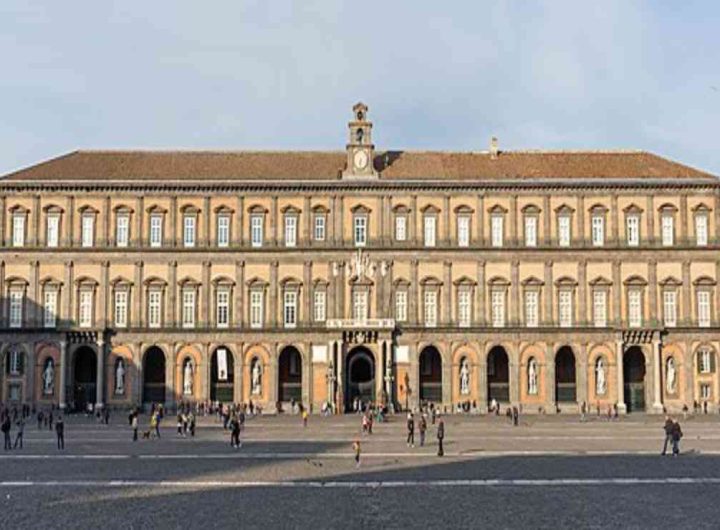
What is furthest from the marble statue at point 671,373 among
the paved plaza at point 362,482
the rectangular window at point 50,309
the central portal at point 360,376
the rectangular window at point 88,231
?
the rectangular window at point 50,309

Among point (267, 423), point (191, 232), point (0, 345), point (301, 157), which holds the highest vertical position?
point (301, 157)

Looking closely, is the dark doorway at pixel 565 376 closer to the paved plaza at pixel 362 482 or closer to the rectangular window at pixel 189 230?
the paved plaza at pixel 362 482

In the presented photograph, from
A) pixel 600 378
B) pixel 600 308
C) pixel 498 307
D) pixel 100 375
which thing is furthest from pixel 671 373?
pixel 100 375

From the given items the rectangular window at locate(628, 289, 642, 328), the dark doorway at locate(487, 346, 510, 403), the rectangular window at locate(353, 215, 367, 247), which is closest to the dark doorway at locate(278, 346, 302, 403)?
the rectangular window at locate(353, 215, 367, 247)

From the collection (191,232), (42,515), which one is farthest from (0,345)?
(42,515)

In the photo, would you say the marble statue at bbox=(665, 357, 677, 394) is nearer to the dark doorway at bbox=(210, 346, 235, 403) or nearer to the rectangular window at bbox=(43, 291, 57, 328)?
the dark doorway at bbox=(210, 346, 235, 403)

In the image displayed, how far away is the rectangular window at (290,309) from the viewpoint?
63.7 m

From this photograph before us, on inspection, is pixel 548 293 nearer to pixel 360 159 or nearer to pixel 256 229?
pixel 360 159

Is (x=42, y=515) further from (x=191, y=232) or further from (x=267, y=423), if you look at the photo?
(x=191, y=232)

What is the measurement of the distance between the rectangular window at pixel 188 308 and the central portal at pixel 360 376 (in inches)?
409

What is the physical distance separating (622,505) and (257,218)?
4538cm

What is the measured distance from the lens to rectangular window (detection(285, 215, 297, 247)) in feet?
211

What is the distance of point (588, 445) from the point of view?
123 feet

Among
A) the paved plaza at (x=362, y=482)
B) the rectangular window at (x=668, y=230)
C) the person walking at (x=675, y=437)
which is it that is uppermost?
the rectangular window at (x=668, y=230)
